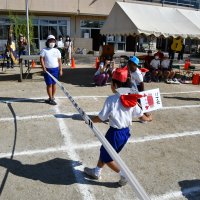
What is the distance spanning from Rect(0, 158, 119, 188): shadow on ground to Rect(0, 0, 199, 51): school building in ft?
72.4

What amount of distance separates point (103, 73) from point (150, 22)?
414cm

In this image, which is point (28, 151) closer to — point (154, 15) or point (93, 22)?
point (154, 15)

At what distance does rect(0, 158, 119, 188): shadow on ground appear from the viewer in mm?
4117

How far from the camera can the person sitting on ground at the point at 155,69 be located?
1235cm

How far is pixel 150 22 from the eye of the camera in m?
13.1

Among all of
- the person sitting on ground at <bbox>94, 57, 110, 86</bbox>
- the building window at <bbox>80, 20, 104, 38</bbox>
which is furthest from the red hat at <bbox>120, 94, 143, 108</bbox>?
the building window at <bbox>80, 20, 104, 38</bbox>

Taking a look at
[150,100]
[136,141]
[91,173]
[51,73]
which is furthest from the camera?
[51,73]

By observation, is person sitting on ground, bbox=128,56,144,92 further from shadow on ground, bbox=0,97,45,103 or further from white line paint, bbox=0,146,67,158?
shadow on ground, bbox=0,97,45,103

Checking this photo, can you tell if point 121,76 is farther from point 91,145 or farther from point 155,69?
point 155,69

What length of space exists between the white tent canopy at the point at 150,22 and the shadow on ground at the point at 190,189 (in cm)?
862

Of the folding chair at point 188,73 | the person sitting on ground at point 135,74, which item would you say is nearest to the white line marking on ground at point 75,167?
the person sitting on ground at point 135,74

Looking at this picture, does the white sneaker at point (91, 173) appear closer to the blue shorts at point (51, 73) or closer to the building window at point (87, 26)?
the blue shorts at point (51, 73)

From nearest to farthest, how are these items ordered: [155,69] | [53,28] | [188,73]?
[155,69]
[188,73]
[53,28]

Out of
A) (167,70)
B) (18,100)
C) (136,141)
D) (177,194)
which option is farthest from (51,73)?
(167,70)
